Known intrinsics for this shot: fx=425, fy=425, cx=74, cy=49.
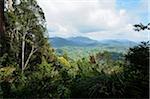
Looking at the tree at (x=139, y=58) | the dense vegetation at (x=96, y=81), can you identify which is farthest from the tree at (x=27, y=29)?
the tree at (x=139, y=58)

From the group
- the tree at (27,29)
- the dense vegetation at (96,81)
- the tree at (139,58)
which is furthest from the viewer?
the tree at (27,29)

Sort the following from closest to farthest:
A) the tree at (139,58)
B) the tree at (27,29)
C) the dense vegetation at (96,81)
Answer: the dense vegetation at (96,81) → the tree at (139,58) → the tree at (27,29)

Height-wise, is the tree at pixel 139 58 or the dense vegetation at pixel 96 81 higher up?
the tree at pixel 139 58

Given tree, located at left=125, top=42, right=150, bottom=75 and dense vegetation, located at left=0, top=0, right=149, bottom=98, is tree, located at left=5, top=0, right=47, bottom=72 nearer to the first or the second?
dense vegetation, located at left=0, top=0, right=149, bottom=98

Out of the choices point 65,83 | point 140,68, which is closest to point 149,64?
point 140,68

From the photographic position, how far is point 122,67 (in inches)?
302

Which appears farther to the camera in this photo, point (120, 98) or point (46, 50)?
point (46, 50)

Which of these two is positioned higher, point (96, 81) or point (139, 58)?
point (139, 58)

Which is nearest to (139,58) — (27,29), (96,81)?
(96,81)

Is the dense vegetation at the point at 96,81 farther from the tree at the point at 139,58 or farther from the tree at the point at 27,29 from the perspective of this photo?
the tree at the point at 27,29

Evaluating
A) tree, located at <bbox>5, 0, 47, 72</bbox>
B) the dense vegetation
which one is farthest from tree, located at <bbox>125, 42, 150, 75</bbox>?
tree, located at <bbox>5, 0, 47, 72</bbox>

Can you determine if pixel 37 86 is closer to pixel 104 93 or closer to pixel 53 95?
pixel 53 95

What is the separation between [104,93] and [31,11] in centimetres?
3178

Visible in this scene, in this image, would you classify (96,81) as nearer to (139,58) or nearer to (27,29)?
(139,58)
